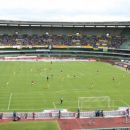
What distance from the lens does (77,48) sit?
125875 millimetres

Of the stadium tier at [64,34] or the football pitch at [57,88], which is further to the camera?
the stadium tier at [64,34]

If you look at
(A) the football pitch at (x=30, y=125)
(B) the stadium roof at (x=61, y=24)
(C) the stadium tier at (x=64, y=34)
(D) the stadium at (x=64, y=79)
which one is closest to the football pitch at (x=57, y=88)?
(D) the stadium at (x=64, y=79)

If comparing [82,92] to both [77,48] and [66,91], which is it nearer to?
[66,91]

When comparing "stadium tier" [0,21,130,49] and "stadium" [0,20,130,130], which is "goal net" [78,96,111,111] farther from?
"stadium tier" [0,21,130,49]

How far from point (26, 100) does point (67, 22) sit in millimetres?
82663

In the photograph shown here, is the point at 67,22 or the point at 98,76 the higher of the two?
the point at 67,22

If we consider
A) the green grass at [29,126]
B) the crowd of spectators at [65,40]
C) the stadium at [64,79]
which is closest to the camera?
the green grass at [29,126]

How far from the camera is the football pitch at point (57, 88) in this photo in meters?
45.8

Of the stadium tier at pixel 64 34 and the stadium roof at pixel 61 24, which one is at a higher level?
the stadium roof at pixel 61 24

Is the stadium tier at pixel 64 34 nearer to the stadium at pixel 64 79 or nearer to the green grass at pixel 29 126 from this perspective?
the stadium at pixel 64 79

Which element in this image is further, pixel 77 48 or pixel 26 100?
pixel 77 48

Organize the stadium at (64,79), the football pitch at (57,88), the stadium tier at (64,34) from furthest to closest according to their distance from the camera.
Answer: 1. the stadium tier at (64,34)
2. the football pitch at (57,88)
3. the stadium at (64,79)

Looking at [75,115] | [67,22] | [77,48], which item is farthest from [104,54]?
[75,115]

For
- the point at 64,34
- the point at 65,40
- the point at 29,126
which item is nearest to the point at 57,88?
the point at 29,126
